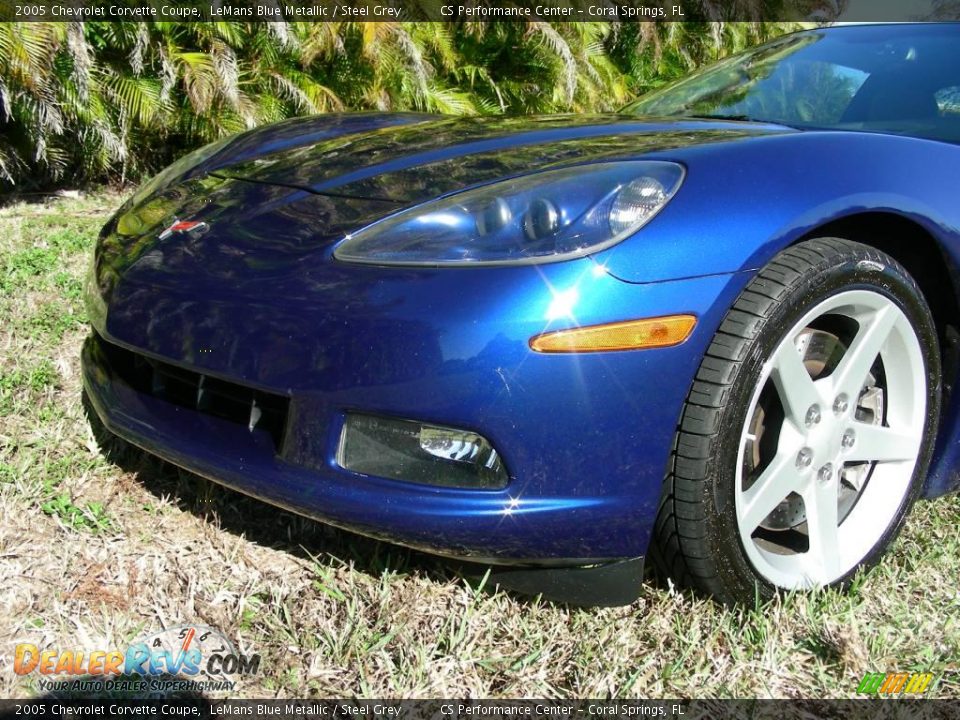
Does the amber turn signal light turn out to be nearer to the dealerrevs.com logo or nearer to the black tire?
the black tire

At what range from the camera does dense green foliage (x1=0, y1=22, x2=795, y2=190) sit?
4828 millimetres

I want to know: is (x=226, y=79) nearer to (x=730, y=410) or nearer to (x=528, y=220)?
(x=528, y=220)

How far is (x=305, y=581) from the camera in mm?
1864

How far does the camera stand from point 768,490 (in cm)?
177

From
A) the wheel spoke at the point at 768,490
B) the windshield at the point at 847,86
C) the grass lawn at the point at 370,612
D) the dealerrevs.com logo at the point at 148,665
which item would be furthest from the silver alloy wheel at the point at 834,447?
the dealerrevs.com logo at the point at 148,665

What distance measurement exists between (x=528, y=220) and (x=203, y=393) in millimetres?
783

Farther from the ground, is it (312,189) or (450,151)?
(450,151)

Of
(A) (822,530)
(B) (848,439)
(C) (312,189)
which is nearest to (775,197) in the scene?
(B) (848,439)

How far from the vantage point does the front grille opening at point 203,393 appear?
1.68 metres

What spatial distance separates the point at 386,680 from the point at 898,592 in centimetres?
123

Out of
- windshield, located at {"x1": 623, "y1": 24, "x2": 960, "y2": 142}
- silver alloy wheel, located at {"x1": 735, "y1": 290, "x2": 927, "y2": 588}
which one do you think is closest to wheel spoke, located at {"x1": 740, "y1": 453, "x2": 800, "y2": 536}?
silver alloy wheel, located at {"x1": 735, "y1": 290, "x2": 927, "y2": 588}

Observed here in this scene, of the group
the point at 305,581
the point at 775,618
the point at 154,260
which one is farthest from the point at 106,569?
the point at 775,618

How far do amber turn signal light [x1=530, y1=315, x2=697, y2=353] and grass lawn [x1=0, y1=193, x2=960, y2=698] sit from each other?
640 mm

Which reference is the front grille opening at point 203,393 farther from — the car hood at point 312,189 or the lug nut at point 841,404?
the lug nut at point 841,404
